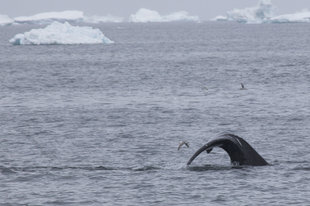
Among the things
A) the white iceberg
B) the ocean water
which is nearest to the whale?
the ocean water

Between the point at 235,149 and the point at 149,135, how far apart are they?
15.1 m

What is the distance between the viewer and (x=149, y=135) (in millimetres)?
46031

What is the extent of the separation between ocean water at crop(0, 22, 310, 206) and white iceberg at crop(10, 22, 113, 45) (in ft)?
207

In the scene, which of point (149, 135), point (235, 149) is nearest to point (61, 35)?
point (149, 135)

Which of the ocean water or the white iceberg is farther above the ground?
the white iceberg

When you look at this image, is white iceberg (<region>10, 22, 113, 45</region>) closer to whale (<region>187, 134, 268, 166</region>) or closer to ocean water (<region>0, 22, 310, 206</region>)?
ocean water (<region>0, 22, 310, 206</region>)

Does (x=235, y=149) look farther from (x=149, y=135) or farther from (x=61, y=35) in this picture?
(x=61, y=35)

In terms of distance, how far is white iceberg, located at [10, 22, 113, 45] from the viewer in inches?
6526

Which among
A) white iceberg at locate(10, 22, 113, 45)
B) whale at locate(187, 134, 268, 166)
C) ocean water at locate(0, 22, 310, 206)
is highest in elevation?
white iceberg at locate(10, 22, 113, 45)

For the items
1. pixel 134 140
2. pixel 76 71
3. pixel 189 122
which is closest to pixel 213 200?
pixel 134 140

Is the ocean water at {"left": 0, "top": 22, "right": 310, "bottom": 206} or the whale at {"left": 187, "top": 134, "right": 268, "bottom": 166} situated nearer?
the whale at {"left": 187, "top": 134, "right": 268, "bottom": 166}

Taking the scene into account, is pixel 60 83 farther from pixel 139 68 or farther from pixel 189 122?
pixel 189 122

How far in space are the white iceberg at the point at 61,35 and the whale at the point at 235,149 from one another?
13177 centimetres

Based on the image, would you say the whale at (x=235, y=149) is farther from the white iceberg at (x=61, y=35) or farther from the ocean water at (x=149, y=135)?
the white iceberg at (x=61, y=35)
